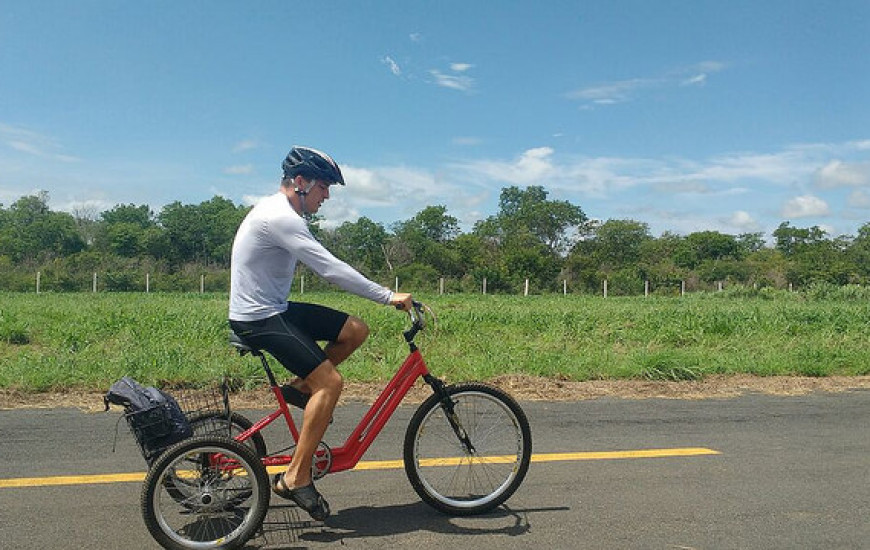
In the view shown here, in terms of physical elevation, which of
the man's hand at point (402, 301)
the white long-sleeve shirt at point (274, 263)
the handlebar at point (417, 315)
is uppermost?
the white long-sleeve shirt at point (274, 263)

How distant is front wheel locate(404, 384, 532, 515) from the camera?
4039 millimetres

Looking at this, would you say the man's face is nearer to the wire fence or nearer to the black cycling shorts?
the black cycling shorts

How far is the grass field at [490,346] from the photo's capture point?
8367 mm

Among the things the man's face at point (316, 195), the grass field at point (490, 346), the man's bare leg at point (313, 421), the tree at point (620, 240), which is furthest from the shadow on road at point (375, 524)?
the tree at point (620, 240)

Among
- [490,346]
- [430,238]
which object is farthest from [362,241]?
[490,346]

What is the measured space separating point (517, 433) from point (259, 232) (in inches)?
77.9

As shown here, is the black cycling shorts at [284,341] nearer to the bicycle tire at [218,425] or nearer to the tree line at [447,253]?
the bicycle tire at [218,425]

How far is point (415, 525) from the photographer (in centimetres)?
387

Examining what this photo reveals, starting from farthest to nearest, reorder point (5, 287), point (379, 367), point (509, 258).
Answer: point (509, 258) < point (5, 287) < point (379, 367)

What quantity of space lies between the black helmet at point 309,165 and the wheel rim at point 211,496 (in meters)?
1.58

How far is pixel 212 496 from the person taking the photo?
3604mm

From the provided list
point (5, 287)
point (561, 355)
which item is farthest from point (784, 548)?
point (5, 287)

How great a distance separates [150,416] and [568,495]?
8.66 ft

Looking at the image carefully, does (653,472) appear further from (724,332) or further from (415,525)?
(724,332)
